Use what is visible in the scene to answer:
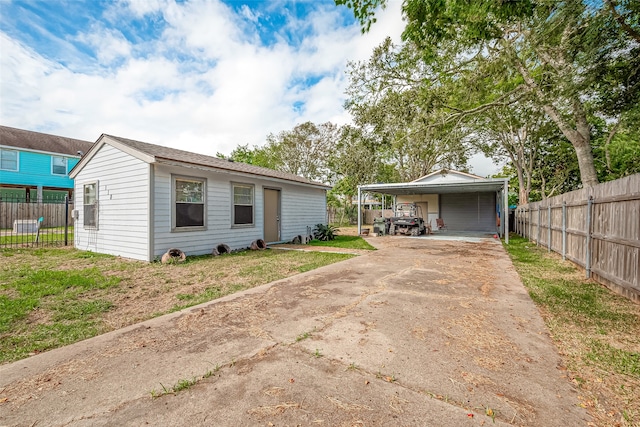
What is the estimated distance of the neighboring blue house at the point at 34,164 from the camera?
17047 mm

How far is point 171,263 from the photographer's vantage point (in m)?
6.98

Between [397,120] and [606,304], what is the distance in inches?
291

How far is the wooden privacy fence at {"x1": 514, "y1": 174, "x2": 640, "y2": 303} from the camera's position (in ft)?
13.1

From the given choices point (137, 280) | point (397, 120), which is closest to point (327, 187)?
point (397, 120)

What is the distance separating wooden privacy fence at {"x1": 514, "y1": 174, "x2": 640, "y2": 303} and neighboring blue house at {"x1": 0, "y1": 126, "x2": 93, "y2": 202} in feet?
74.4

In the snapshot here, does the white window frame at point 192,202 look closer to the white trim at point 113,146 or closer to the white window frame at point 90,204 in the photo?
the white trim at point 113,146

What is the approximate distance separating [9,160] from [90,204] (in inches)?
571

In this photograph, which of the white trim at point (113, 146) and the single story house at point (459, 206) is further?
the single story house at point (459, 206)

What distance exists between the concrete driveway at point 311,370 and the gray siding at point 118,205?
16.0 ft

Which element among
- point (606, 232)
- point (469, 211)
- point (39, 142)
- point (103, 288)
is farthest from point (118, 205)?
point (469, 211)

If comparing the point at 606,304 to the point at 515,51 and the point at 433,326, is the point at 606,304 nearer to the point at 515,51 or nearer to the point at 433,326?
the point at 433,326

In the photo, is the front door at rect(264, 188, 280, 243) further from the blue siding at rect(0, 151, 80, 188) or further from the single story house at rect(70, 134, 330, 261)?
the blue siding at rect(0, 151, 80, 188)

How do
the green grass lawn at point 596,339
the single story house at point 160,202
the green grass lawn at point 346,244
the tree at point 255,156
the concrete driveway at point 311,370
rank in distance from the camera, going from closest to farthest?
the concrete driveway at point 311,370 → the green grass lawn at point 596,339 → the single story house at point 160,202 → the green grass lawn at point 346,244 → the tree at point 255,156

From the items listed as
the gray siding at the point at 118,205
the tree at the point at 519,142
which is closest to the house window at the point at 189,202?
the gray siding at the point at 118,205
